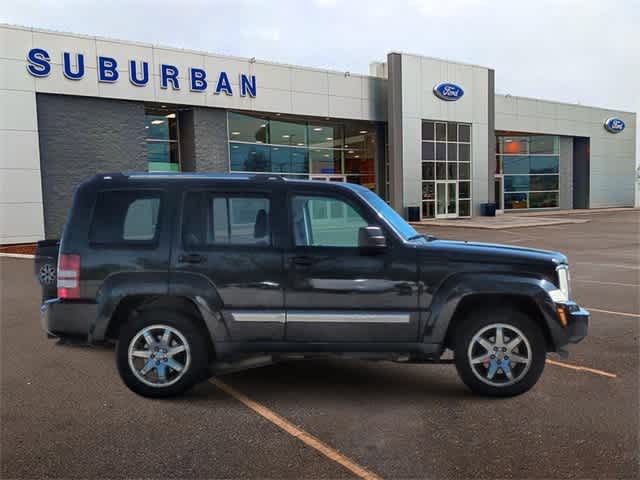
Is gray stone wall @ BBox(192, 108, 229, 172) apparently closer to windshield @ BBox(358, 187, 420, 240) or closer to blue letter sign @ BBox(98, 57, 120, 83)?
blue letter sign @ BBox(98, 57, 120, 83)

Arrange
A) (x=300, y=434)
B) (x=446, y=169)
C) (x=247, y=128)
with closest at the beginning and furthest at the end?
(x=300, y=434) → (x=247, y=128) → (x=446, y=169)

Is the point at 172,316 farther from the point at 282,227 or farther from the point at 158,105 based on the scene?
the point at 158,105

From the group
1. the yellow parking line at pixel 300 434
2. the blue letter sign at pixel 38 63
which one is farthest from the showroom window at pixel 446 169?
the yellow parking line at pixel 300 434

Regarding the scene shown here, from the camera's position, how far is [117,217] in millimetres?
4559

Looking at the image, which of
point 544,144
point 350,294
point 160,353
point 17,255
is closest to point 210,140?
point 17,255

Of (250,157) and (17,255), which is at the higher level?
(250,157)

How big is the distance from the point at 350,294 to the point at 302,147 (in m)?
26.1

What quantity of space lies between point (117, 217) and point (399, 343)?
272cm

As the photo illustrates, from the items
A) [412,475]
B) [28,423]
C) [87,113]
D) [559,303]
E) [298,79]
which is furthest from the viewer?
[298,79]

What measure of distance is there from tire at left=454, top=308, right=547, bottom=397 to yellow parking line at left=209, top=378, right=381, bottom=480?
149 cm

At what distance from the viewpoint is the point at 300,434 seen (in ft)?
12.3

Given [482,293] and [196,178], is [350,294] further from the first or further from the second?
[196,178]

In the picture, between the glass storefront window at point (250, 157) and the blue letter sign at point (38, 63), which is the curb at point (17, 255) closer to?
the blue letter sign at point (38, 63)

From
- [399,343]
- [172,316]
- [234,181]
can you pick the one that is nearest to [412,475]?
[399,343]
